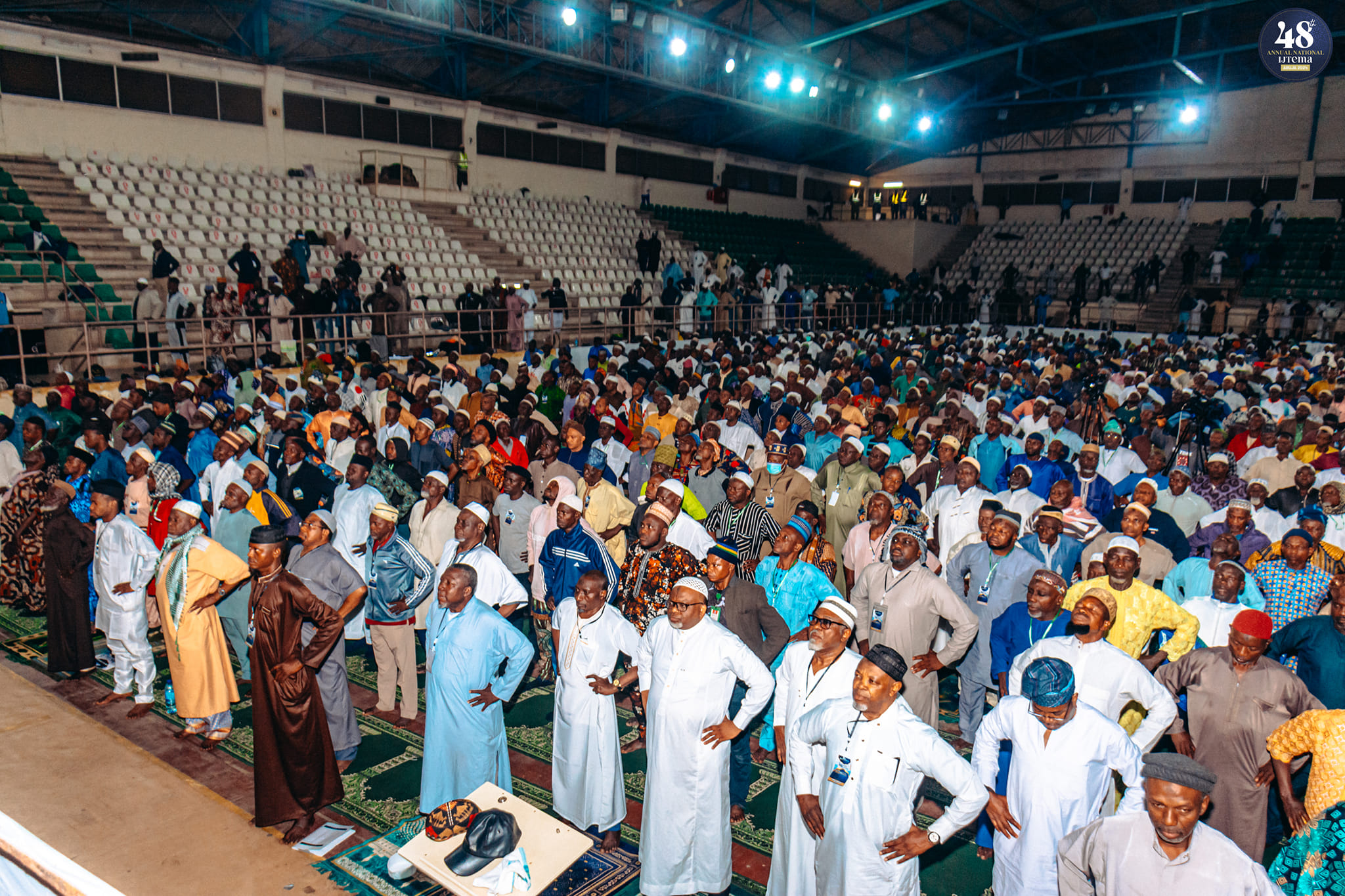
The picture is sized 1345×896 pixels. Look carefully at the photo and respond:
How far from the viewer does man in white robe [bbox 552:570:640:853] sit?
4832mm

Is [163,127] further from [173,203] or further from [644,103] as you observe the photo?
[644,103]

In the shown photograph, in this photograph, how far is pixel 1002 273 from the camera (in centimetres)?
3550

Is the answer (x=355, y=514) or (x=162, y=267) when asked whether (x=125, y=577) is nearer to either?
(x=355, y=514)

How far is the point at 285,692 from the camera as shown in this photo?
484 cm

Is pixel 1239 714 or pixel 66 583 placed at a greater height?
pixel 1239 714

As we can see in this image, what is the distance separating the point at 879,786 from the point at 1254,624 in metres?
2.14

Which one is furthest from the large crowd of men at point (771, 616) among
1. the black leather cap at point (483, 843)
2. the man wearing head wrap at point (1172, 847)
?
the black leather cap at point (483, 843)

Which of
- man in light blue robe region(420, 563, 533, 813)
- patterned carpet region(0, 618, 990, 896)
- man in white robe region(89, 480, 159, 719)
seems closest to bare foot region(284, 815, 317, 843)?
patterned carpet region(0, 618, 990, 896)

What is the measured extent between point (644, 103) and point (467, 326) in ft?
43.3

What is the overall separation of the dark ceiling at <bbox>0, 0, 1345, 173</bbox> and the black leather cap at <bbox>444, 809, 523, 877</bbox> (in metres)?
18.0

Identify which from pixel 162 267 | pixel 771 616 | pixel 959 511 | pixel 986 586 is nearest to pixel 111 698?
pixel 771 616

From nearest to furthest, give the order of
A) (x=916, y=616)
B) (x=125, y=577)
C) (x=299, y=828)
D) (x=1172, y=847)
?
(x=1172, y=847)
(x=299, y=828)
(x=916, y=616)
(x=125, y=577)

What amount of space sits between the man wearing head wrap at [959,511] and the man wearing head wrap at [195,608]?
5.17m

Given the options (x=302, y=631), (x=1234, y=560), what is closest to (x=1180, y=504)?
(x=1234, y=560)
